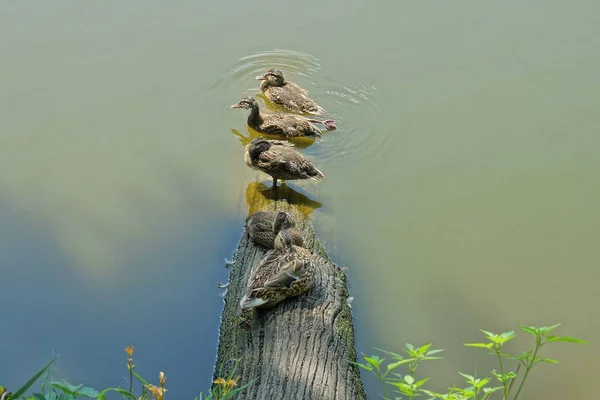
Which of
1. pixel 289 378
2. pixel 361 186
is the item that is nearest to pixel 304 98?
pixel 361 186

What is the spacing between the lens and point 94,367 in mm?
5062

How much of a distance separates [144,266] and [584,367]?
3195 mm

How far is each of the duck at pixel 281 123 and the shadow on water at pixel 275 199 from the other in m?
0.73

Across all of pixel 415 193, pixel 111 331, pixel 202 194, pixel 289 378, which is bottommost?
pixel 289 378

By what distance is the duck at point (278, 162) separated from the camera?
256 inches

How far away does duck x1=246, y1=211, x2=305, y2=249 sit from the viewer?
551 centimetres

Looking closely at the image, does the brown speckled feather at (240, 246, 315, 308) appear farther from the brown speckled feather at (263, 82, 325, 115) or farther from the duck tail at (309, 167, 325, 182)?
the brown speckled feather at (263, 82, 325, 115)

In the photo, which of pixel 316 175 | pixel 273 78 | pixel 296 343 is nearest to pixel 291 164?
pixel 316 175

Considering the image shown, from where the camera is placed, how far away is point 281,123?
24.2 ft

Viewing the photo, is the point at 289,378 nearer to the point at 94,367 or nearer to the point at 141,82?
the point at 94,367

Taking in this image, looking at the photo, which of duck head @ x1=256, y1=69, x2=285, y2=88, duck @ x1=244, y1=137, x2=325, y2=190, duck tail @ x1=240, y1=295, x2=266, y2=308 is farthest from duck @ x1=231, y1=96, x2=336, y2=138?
duck tail @ x1=240, y1=295, x2=266, y2=308

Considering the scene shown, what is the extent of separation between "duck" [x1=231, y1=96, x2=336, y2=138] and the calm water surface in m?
0.16

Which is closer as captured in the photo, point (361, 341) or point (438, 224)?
point (361, 341)

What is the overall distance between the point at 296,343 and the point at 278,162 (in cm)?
225
